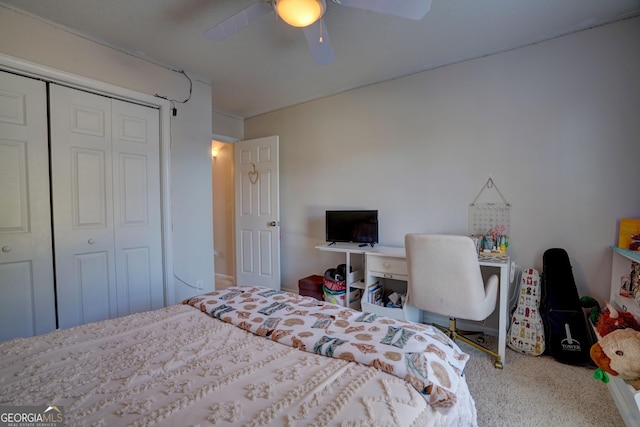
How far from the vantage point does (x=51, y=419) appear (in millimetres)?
755

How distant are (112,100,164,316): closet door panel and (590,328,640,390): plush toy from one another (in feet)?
10.3

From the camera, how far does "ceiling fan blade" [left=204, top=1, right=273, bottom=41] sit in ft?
5.16

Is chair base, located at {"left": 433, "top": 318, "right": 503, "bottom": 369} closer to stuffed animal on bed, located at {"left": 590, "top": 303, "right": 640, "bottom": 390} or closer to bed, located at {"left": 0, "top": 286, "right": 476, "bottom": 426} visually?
stuffed animal on bed, located at {"left": 590, "top": 303, "right": 640, "bottom": 390}

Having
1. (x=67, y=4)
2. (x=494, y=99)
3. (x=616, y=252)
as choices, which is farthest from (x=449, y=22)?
(x=67, y=4)

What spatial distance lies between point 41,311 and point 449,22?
359 centimetres

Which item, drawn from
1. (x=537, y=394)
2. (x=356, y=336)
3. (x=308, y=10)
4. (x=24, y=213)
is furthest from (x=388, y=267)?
(x=24, y=213)

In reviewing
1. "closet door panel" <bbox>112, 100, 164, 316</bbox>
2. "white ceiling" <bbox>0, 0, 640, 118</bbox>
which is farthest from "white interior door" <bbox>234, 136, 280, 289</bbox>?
"closet door panel" <bbox>112, 100, 164, 316</bbox>

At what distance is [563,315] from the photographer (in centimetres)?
208

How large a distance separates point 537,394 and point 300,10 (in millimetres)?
2579

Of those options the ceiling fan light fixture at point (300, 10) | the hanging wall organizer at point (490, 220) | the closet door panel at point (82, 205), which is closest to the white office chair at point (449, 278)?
the hanging wall organizer at point (490, 220)

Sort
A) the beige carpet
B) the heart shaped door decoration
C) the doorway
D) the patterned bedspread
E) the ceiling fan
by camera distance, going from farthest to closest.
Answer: the doorway
the heart shaped door decoration
the beige carpet
the ceiling fan
the patterned bedspread

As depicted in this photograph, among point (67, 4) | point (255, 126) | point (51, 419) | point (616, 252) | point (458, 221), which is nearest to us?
point (51, 419)

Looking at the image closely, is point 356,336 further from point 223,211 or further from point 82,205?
point 223,211

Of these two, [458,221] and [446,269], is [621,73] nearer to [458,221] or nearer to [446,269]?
[458,221]
